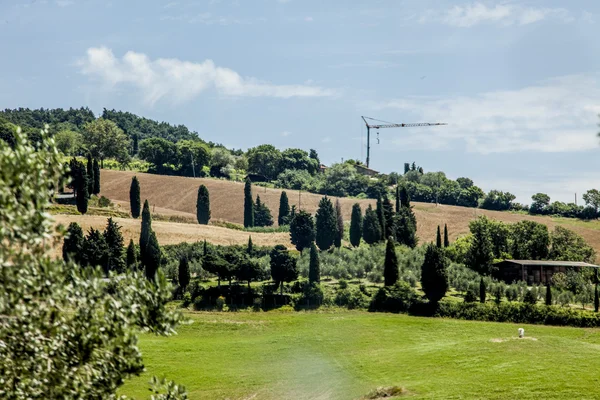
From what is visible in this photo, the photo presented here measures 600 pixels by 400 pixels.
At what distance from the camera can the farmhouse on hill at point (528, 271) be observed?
395ft

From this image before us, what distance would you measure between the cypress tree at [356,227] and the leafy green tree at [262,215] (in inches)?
1346

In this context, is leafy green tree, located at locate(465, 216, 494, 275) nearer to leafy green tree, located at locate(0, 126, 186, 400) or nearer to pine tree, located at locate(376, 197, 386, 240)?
pine tree, located at locate(376, 197, 386, 240)

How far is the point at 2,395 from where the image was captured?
2344 centimetres

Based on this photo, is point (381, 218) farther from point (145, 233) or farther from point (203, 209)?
point (203, 209)

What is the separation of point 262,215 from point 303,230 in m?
43.3

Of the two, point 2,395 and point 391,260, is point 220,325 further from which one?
point 2,395

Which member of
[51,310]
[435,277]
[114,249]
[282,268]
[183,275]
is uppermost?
[51,310]

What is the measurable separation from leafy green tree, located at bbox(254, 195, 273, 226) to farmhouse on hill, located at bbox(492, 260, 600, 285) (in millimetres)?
63667

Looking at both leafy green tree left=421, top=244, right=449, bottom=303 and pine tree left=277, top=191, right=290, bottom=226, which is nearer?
leafy green tree left=421, top=244, right=449, bottom=303

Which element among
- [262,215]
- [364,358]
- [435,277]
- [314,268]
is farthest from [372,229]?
[364,358]

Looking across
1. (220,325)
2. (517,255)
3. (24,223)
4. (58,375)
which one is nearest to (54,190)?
(24,223)

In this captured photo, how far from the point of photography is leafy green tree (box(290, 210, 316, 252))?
437 ft

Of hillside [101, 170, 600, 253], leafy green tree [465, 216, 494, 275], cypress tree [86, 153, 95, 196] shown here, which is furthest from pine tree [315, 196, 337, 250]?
cypress tree [86, 153, 95, 196]

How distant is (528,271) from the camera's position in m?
121
